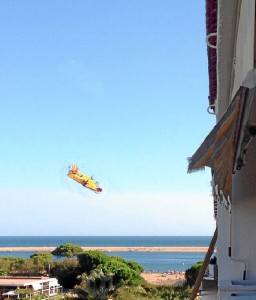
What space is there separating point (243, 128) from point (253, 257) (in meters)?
1.26

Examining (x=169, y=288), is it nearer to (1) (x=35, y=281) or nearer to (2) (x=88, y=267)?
(2) (x=88, y=267)

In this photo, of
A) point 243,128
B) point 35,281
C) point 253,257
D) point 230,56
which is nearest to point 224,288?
point 253,257

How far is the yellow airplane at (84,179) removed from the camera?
1454 inches

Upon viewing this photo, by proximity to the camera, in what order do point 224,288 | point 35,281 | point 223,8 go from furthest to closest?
point 35,281 < point 223,8 < point 224,288

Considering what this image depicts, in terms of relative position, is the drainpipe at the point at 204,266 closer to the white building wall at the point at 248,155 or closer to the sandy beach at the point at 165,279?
the white building wall at the point at 248,155

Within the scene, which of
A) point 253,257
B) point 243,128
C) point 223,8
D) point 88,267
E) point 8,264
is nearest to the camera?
point 243,128

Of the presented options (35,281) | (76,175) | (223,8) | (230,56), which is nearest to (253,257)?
(223,8)

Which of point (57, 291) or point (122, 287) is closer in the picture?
point (122, 287)

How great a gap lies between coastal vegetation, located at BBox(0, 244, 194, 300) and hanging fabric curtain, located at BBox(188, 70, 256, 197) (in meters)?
26.6

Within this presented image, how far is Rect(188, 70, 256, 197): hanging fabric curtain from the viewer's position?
190cm

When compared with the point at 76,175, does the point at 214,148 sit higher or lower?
lower

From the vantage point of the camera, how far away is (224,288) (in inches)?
110

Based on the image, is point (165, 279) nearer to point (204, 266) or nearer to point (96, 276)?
point (96, 276)

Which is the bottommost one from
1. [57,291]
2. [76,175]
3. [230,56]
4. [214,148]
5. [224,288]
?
[57,291]
